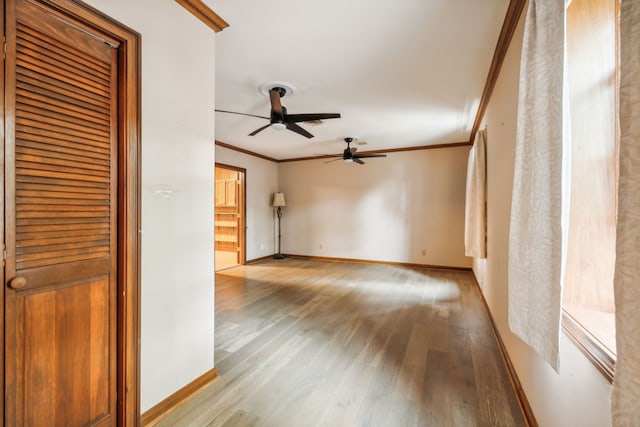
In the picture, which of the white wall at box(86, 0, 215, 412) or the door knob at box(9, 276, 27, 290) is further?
the white wall at box(86, 0, 215, 412)

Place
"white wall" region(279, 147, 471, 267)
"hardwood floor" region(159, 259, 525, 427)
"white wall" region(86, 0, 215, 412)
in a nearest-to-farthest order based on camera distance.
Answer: "white wall" region(86, 0, 215, 412)
"hardwood floor" region(159, 259, 525, 427)
"white wall" region(279, 147, 471, 267)

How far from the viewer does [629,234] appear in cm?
60

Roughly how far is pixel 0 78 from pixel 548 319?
2.24m

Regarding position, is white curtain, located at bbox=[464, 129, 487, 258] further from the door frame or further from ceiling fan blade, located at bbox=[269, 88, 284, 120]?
the door frame

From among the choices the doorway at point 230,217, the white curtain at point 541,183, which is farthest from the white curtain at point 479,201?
the doorway at point 230,217

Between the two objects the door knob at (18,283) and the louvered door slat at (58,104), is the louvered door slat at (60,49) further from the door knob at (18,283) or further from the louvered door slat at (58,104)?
the door knob at (18,283)

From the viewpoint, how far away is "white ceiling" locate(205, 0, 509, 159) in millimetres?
1838

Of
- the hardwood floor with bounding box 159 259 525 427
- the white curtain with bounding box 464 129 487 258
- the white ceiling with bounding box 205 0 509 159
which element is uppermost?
Result: the white ceiling with bounding box 205 0 509 159

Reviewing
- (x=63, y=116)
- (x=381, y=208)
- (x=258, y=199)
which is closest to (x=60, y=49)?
(x=63, y=116)

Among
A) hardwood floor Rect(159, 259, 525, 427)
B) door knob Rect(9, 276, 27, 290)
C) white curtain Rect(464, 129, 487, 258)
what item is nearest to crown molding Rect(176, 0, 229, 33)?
door knob Rect(9, 276, 27, 290)

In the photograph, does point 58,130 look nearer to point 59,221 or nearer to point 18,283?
point 59,221

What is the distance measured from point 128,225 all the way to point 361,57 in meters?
2.16

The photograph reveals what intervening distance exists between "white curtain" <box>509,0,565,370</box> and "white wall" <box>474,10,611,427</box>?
0.12m

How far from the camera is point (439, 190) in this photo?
5531mm
